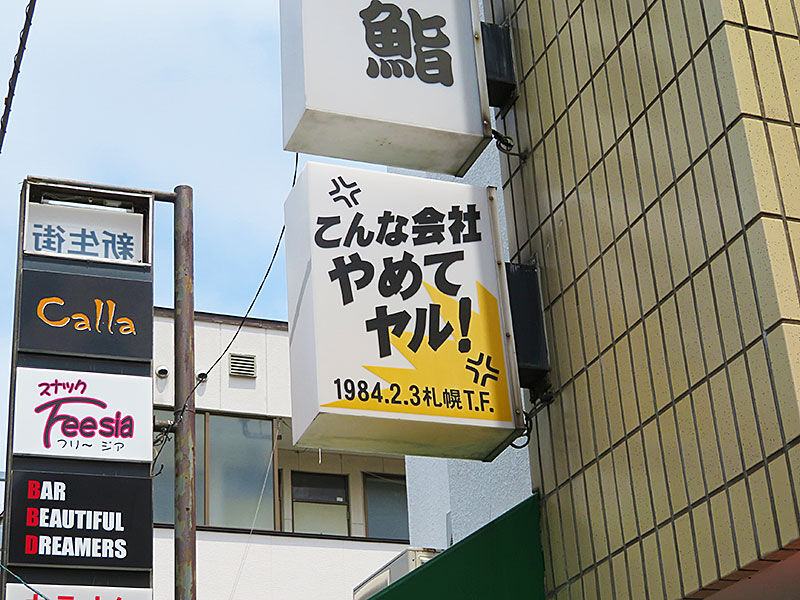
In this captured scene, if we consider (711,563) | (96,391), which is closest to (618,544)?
(711,563)

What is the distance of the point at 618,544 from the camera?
4.89m

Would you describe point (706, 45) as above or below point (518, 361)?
above

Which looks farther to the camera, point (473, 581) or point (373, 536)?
point (373, 536)

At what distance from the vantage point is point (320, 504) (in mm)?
20172

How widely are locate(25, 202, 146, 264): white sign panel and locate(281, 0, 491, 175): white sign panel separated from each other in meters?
4.95

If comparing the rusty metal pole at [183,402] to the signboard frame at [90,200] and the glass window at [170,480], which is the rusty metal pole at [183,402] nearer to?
the signboard frame at [90,200]

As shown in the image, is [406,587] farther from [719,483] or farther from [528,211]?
[528,211]

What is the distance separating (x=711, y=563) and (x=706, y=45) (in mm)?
1901

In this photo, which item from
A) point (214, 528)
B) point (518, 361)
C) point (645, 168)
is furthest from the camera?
point (214, 528)

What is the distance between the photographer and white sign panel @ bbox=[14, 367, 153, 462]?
1012 cm

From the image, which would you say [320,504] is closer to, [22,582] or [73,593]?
[73,593]

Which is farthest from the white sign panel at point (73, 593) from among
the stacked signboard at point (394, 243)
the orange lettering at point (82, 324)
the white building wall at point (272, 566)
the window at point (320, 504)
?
the window at point (320, 504)

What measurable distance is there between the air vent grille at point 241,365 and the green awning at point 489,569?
45.5 ft

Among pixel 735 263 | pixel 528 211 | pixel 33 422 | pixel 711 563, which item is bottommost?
pixel 711 563
